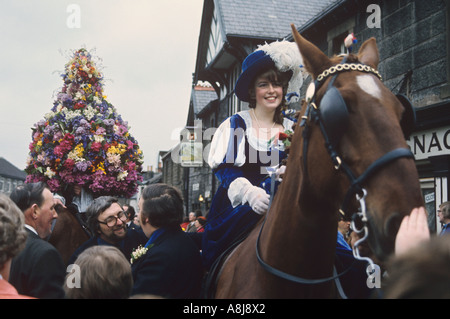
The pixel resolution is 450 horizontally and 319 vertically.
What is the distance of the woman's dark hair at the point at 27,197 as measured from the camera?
3473 millimetres

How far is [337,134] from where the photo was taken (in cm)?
179

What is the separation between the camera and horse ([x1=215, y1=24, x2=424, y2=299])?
1.60 meters

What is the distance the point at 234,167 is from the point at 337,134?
4.85ft

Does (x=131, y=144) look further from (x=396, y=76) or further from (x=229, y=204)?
(x=396, y=76)

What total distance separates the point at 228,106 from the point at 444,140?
13.6 meters

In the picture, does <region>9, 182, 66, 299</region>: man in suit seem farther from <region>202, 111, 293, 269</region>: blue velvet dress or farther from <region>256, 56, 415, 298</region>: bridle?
<region>256, 56, 415, 298</region>: bridle

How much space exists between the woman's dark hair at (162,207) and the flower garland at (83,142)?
2.27 m

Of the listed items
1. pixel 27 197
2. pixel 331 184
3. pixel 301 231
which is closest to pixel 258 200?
pixel 301 231

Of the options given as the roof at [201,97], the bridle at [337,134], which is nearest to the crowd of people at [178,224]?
the bridle at [337,134]

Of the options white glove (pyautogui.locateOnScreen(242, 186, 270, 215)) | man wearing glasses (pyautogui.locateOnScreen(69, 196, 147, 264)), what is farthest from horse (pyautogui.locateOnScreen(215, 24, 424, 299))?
man wearing glasses (pyautogui.locateOnScreen(69, 196, 147, 264))

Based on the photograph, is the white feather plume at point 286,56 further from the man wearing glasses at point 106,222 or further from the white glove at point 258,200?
the man wearing glasses at point 106,222
